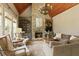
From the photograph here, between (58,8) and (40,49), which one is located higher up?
(58,8)

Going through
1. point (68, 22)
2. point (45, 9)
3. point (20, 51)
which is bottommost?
point (20, 51)

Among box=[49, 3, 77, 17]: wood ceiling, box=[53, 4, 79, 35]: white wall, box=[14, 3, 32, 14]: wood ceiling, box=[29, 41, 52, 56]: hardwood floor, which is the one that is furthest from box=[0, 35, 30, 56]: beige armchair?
box=[49, 3, 77, 17]: wood ceiling

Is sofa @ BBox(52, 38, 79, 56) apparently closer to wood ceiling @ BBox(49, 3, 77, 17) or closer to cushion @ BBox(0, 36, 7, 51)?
wood ceiling @ BBox(49, 3, 77, 17)

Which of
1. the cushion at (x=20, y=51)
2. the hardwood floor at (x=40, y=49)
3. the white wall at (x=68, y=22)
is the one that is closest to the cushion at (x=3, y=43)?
the cushion at (x=20, y=51)

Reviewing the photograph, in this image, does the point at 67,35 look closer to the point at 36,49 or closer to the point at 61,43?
Answer: the point at 61,43

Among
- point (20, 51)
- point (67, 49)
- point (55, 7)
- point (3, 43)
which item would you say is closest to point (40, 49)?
point (20, 51)

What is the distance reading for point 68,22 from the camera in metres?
4.00

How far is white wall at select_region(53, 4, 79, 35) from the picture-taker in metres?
3.96

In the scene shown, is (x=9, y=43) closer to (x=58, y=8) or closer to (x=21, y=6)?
(x=21, y=6)

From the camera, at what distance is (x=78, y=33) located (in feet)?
13.0

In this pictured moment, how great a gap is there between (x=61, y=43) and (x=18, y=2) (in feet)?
3.78

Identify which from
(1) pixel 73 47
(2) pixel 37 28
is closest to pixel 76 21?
(1) pixel 73 47

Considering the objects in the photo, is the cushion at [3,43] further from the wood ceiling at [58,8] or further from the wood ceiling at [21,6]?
the wood ceiling at [58,8]

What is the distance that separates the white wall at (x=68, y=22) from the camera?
3955mm
